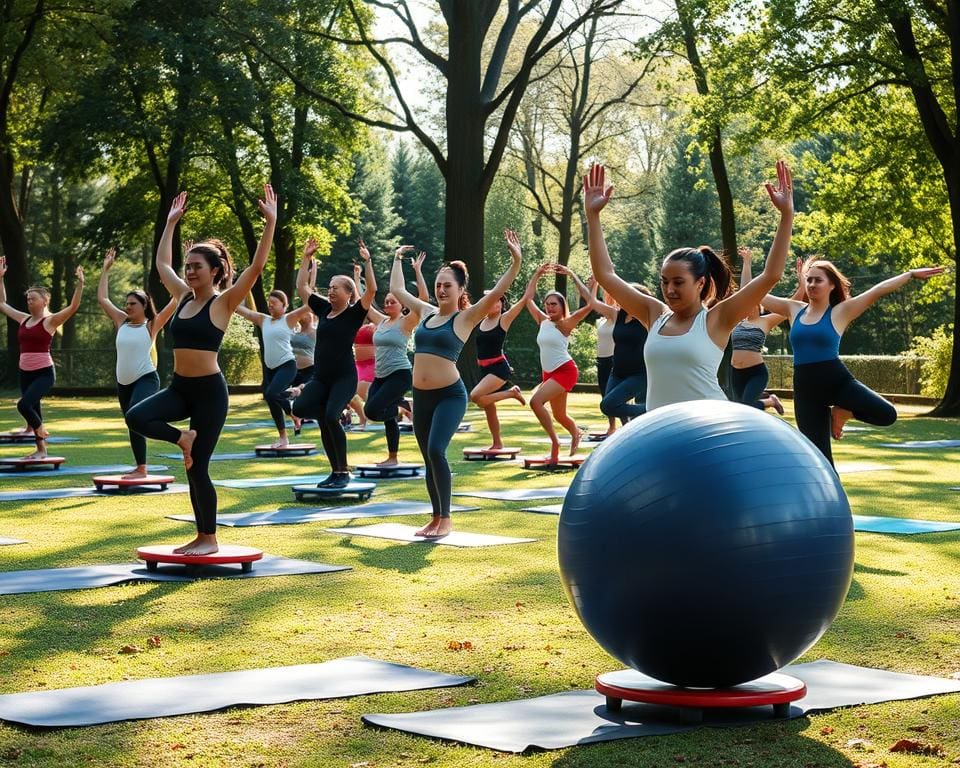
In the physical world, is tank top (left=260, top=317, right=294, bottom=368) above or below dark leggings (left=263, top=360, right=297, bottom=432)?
above

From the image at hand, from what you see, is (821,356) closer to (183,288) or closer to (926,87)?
(183,288)

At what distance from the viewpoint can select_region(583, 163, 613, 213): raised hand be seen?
22.1 feet

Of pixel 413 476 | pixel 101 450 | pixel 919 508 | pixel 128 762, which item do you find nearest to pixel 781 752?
pixel 128 762

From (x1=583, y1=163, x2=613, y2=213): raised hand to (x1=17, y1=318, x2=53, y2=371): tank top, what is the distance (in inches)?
427

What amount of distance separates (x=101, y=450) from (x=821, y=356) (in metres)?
12.6

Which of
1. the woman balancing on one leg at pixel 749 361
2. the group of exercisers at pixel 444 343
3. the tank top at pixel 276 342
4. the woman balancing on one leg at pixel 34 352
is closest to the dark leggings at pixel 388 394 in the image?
the group of exercisers at pixel 444 343

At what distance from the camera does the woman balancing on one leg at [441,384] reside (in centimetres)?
1062

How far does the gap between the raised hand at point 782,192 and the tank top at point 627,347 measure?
7837 millimetres

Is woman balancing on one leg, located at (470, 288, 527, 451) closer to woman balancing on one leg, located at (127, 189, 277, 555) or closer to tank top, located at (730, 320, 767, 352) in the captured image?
tank top, located at (730, 320, 767, 352)

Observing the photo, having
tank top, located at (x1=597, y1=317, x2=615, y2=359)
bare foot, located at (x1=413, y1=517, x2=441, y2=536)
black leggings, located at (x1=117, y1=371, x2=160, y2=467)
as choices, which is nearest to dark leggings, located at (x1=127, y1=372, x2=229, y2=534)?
bare foot, located at (x1=413, y1=517, x2=441, y2=536)

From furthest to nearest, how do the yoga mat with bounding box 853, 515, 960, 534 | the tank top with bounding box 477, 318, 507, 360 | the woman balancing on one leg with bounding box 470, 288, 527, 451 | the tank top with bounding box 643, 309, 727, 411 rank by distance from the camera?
the tank top with bounding box 477, 318, 507, 360 → the woman balancing on one leg with bounding box 470, 288, 527, 451 → the yoga mat with bounding box 853, 515, 960, 534 → the tank top with bounding box 643, 309, 727, 411

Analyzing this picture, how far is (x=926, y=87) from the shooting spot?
91.5 ft

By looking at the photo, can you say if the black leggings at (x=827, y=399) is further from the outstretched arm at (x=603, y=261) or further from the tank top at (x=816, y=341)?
the outstretched arm at (x=603, y=261)

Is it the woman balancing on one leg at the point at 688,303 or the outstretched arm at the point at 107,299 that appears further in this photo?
the outstretched arm at the point at 107,299
